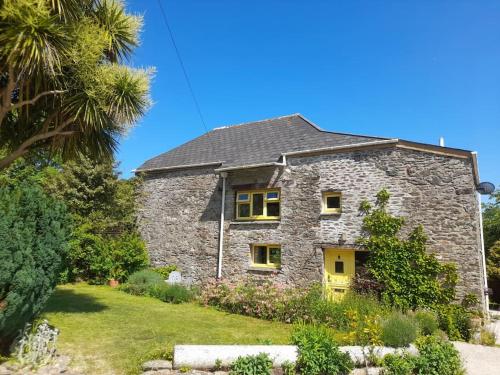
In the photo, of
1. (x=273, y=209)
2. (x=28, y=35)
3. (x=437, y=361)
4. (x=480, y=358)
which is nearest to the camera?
(x=437, y=361)

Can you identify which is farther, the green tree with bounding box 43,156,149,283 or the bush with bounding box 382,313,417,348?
the green tree with bounding box 43,156,149,283

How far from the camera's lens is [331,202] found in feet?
41.4

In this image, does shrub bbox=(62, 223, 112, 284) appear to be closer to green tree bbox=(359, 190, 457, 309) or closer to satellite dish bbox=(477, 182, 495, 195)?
green tree bbox=(359, 190, 457, 309)

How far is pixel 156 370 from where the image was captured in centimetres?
576

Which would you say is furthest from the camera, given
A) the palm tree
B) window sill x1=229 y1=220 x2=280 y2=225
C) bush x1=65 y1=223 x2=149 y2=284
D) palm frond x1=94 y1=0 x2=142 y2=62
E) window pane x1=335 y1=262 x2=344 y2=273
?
bush x1=65 y1=223 x2=149 y2=284

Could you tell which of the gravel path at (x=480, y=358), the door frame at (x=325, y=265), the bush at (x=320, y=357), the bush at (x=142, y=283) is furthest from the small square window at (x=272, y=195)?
the bush at (x=320, y=357)

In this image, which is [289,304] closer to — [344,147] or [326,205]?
[326,205]

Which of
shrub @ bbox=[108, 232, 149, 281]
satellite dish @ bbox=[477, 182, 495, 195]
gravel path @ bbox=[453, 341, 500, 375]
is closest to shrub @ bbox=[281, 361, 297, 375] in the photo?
gravel path @ bbox=[453, 341, 500, 375]

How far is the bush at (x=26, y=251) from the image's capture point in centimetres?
505

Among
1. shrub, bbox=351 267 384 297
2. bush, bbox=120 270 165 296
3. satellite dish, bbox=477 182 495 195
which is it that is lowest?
bush, bbox=120 270 165 296

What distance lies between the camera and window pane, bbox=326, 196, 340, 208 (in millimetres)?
12464

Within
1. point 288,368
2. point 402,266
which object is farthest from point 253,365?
point 402,266

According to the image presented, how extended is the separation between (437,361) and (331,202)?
7028mm

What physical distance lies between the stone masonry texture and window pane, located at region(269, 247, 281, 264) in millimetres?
369
